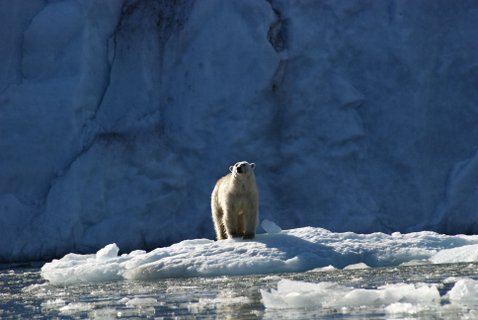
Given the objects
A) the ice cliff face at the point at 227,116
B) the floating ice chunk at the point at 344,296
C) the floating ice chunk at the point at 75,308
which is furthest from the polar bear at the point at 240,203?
the ice cliff face at the point at 227,116

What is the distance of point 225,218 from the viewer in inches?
405

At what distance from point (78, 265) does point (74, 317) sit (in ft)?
11.1

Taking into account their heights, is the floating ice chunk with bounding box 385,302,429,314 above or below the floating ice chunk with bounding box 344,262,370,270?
below

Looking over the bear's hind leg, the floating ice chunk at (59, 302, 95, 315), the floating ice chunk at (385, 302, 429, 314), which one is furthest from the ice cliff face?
the floating ice chunk at (385, 302, 429, 314)

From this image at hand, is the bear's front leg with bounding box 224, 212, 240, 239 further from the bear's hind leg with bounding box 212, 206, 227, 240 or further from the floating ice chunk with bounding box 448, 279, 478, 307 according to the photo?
the floating ice chunk with bounding box 448, 279, 478, 307

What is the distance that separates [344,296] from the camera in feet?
23.0

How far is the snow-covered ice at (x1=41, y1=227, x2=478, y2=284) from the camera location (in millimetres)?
9547

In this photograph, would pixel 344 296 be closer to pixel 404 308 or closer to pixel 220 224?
pixel 404 308

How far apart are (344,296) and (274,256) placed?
2556mm

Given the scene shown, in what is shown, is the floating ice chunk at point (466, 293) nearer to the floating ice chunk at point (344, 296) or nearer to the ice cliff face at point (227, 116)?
the floating ice chunk at point (344, 296)

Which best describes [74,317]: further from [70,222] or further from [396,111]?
[396,111]

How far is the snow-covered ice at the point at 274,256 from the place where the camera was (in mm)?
9547

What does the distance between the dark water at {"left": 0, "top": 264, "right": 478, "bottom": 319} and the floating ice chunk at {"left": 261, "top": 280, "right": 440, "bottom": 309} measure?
140 mm

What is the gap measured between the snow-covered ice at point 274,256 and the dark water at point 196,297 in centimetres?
20
